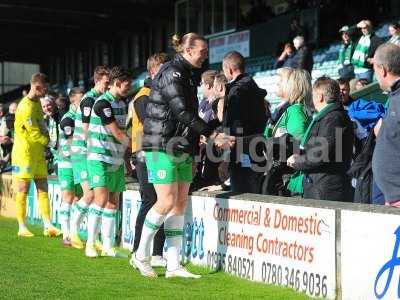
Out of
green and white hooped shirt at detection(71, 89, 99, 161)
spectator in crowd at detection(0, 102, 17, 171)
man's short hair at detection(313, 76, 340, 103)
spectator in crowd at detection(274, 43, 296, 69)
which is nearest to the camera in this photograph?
man's short hair at detection(313, 76, 340, 103)

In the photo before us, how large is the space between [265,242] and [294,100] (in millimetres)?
1214

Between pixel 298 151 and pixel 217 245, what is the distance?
1.25 m

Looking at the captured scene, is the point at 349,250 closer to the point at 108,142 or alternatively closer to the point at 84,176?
the point at 108,142

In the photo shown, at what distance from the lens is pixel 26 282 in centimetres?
638

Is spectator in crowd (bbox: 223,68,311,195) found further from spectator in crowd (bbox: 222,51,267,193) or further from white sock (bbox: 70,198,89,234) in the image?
white sock (bbox: 70,198,89,234)

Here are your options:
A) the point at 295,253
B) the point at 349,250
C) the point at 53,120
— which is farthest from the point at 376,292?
the point at 53,120

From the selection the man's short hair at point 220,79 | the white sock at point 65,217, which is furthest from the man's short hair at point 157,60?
the white sock at point 65,217

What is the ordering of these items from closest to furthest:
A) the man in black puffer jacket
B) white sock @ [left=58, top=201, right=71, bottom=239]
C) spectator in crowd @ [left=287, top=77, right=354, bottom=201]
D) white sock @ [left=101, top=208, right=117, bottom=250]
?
spectator in crowd @ [left=287, top=77, right=354, bottom=201] → the man in black puffer jacket → white sock @ [left=101, top=208, right=117, bottom=250] → white sock @ [left=58, top=201, right=71, bottom=239]

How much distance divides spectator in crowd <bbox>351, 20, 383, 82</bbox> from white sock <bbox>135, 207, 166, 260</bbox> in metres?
5.93

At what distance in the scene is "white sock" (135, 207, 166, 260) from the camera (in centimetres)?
661

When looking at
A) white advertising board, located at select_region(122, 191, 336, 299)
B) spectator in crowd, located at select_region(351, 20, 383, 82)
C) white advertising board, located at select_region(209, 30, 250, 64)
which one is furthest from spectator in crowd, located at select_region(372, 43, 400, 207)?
white advertising board, located at select_region(209, 30, 250, 64)

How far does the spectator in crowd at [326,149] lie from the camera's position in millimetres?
6113

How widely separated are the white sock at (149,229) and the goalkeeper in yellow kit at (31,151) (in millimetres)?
3711

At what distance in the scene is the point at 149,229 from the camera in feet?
21.8
